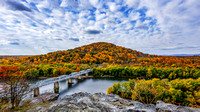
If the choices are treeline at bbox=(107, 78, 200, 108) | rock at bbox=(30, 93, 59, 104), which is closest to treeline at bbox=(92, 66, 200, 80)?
treeline at bbox=(107, 78, 200, 108)

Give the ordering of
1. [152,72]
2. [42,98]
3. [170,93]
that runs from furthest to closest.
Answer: [152,72] → [170,93] → [42,98]

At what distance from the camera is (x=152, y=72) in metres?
54.4

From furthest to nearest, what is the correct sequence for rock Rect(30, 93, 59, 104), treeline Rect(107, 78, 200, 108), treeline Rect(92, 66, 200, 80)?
treeline Rect(92, 66, 200, 80) < treeline Rect(107, 78, 200, 108) < rock Rect(30, 93, 59, 104)

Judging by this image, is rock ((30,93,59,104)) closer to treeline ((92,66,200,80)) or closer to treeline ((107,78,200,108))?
treeline ((107,78,200,108))

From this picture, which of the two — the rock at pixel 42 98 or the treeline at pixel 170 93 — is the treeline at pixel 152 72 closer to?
the treeline at pixel 170 93

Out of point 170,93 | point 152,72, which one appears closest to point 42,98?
point 170,93

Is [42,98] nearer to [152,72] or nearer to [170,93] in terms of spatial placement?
[170,93]

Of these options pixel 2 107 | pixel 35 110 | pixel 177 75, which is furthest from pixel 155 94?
pixel 177 75

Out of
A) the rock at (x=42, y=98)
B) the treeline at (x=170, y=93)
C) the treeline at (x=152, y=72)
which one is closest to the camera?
the rock at (x=42, y=98)

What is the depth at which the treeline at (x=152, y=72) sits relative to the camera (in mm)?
51250

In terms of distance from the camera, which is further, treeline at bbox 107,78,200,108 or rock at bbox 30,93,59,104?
treeline at bbox 107,78,200,108

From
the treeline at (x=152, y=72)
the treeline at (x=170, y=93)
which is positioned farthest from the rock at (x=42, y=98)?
the treeline at (x=152, y=72)

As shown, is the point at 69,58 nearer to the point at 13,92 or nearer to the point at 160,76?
the point at 160,76

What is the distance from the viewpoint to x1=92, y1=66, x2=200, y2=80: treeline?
51.2m
